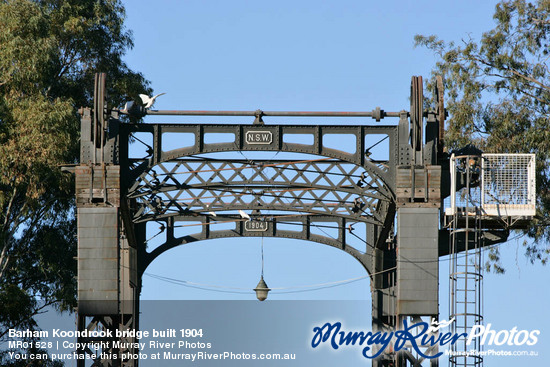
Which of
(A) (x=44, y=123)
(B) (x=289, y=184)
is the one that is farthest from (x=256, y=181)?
(A) (x=44, y=123)

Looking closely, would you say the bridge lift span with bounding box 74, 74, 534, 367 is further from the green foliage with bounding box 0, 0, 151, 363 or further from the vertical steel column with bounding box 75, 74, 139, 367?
the green foliage with bounding box 0, 0, 151, 363

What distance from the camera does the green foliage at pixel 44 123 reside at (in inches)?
1452

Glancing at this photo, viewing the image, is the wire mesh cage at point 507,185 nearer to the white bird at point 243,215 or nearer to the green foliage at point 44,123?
the white bird at point 243,215

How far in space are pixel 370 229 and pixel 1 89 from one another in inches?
586

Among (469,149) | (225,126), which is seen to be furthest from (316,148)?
(469,149)

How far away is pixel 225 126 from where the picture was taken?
2450 cm

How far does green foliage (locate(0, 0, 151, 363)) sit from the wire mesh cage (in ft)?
52.8

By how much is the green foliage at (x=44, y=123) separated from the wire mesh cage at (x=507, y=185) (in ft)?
52.8

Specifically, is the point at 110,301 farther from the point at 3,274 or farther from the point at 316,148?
the point at 3,274

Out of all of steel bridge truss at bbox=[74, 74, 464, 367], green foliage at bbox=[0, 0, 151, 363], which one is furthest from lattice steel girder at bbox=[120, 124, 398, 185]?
green foliage at bbox=[0, 0, 151, 363]

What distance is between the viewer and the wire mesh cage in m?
26.0

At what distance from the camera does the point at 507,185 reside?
26406 millimetres

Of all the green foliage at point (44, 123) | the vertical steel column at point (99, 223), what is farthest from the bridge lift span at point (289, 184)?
the green foliage at point (44, 123)

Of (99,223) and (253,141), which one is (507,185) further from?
(99,223)
